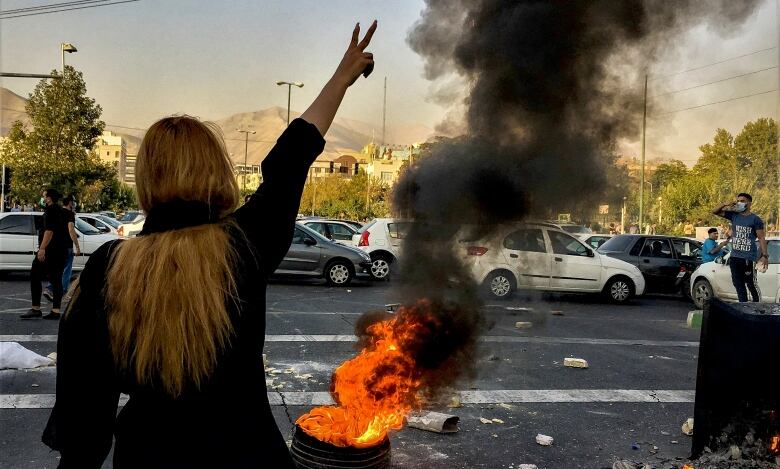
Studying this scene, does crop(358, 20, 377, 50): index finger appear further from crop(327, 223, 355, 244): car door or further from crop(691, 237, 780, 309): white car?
crop(327, 223, 355, 244): car door

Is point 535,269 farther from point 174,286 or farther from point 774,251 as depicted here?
point 174,286

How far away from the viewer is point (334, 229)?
18.5 metres

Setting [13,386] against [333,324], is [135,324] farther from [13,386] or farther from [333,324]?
[333,324]

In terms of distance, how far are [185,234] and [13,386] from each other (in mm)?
5417

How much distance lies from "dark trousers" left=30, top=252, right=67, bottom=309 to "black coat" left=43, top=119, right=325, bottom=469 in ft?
27.1

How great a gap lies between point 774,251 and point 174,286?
45.0 ft

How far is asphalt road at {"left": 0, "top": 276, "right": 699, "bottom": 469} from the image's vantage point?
15.2ft

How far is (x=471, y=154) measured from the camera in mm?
5449


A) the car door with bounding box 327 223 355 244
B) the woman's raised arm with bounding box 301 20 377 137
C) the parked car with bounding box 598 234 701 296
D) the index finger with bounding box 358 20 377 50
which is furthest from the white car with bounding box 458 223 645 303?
the woman's raised arm with bounding box 301 20 377 137

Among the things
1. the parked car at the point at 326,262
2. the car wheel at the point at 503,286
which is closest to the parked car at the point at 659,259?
the car wheel at the point at 503,286

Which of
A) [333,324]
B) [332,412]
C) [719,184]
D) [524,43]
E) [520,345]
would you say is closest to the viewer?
[332,412]

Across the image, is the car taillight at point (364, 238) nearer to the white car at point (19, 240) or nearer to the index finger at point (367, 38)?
the white car at point (19, 240)

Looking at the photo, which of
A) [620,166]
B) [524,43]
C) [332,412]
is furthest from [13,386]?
[620,166]

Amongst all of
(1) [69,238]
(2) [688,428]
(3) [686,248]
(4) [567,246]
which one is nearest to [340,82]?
(2) [688,428]
